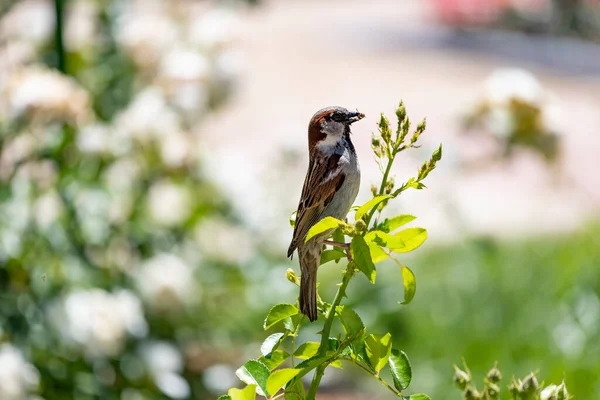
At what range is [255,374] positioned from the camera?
73cm

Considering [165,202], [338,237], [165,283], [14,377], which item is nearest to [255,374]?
[338,237]

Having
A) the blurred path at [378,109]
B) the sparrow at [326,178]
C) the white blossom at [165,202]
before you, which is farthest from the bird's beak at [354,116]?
the blurred path at [378,109]

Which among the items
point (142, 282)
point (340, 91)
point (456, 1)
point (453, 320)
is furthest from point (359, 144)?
point (456, 1)

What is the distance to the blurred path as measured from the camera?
11.3ft

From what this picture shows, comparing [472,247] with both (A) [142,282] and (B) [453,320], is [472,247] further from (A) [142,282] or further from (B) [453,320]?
(A) [142,282]

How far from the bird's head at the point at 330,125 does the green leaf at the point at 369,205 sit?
0.07 m

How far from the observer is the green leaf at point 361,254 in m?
0.66

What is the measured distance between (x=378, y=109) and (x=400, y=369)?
6.61 metres

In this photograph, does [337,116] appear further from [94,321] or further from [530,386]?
[94,321]

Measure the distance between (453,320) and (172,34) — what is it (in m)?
1.30

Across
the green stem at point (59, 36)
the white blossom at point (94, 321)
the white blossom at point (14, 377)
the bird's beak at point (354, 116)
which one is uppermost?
the green stem at point (59, 36)

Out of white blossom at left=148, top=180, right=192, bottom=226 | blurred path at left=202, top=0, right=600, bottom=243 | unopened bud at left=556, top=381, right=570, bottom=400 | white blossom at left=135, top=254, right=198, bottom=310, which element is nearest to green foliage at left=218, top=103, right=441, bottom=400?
unopened bud at left=556, top=381, right=570, bottom=400

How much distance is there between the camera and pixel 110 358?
Answer: 7.73 ft

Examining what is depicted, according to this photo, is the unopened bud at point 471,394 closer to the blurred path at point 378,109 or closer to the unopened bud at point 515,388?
the unopened bud at point 515,388
